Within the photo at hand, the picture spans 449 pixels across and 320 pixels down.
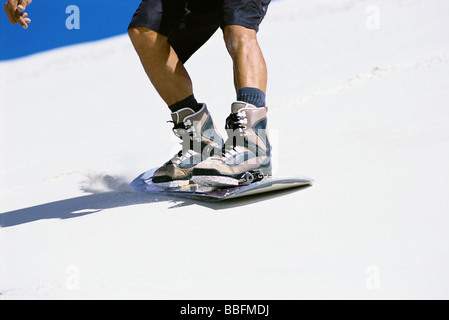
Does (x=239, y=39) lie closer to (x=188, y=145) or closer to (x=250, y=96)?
(x=250, y=96)

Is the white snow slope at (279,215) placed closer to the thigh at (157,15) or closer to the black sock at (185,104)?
the black sock at (185,104)

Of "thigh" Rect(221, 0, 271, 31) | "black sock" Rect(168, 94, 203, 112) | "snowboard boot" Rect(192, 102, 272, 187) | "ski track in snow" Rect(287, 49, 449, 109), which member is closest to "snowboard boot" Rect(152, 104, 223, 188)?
"black sock" Rect(168, 94, 203, 112)

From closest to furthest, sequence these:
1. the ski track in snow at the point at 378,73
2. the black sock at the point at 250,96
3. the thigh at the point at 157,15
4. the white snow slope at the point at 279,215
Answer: the white snow slope at the point at 279,215 < the black sock at the point at 250,96 < the thigh at the point at 157,15 < the ski track in snow at the point at 378,73

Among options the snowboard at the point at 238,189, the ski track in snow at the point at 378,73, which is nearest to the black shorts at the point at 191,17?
the snowboard at the point at 238,189

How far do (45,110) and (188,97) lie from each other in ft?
15.3

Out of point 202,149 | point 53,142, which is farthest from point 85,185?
point 53,142

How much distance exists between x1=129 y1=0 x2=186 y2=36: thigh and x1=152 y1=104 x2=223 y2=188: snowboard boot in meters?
0.33

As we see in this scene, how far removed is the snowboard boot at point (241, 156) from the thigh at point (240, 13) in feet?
0.97

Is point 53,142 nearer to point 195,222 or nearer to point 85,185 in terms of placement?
point 85,185

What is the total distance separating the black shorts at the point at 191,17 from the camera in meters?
1.92

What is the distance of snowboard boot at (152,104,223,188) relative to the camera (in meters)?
2.11

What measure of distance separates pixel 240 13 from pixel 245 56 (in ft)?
0.51

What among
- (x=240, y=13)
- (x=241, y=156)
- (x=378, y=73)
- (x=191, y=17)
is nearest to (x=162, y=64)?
(x=191, y=17)

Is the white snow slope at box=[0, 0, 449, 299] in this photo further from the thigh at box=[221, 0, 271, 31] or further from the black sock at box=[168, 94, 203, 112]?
the thigh at box=[221, 0, 271, 31]
